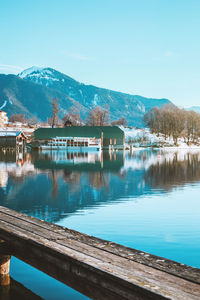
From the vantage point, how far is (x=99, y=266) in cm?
389

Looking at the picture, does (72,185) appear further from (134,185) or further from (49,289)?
(49,289)

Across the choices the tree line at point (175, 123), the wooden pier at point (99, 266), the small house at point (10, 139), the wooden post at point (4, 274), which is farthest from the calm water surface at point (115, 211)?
the tree line at point (175, 123)

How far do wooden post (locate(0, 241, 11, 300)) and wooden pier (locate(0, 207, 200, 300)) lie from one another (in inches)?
7.8

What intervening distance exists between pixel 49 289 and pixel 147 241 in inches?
146

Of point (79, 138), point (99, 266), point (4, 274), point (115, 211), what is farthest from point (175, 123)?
point (99, 266)

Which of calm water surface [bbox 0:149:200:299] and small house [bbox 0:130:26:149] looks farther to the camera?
small house [bbox 0:130:26:149]

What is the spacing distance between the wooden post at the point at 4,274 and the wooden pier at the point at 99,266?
0.65ft

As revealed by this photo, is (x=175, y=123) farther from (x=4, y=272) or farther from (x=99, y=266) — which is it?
(x=99, y=266)

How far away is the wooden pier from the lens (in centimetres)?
344

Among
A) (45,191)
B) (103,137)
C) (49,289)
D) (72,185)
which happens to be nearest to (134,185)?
(72,185)

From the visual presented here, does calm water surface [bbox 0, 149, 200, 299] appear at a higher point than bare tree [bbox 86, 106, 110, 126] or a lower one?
lower

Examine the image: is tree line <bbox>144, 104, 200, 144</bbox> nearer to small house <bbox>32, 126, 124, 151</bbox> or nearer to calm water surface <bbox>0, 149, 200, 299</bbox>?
small house <bbox>32, 126, 124, 151</bbox>

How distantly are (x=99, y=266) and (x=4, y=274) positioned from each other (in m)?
3.45

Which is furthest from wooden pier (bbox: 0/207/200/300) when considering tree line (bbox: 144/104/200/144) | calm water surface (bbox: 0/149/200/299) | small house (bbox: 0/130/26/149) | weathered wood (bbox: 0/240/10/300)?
tree line (bbox: 144/104/200/144)
